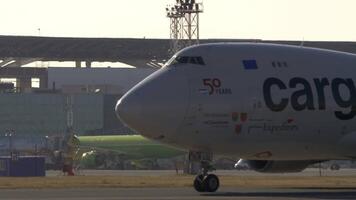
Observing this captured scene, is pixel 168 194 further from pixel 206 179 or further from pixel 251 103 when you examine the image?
pixel 251 103

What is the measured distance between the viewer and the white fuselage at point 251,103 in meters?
40.5

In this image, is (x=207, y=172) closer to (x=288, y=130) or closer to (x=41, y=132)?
(x=288, y=130)

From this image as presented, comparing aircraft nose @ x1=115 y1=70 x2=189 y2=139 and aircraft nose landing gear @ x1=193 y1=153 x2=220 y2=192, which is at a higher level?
aircraft nose @ x1=115 y1=70 x2=189 y2=139

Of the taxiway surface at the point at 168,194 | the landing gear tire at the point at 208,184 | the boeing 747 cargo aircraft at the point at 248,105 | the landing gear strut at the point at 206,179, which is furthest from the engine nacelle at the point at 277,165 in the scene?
the landing gear tire at the point at 208,184

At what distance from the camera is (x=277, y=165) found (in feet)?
148

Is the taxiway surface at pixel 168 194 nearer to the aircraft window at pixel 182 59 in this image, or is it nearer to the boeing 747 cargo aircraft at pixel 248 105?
the boeing 747 cargo aircraft at pixel 248 105

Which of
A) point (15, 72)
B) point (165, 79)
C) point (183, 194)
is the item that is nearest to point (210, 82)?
point (165, 79)

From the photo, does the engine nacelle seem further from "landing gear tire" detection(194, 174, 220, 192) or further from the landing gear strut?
"landing gear tire" detection(194, 174, 220, 192)

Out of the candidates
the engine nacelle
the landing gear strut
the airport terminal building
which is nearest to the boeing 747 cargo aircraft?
the landing gear strut

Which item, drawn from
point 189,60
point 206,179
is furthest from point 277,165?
point 189,60

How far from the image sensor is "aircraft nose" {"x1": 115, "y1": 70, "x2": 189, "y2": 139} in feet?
132

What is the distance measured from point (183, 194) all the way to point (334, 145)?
7029 millimetres

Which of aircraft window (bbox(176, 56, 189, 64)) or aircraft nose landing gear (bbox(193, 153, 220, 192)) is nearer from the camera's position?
aircraft nose landing gear (bbox(193, 153, 220, 192))

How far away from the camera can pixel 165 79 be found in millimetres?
40812
